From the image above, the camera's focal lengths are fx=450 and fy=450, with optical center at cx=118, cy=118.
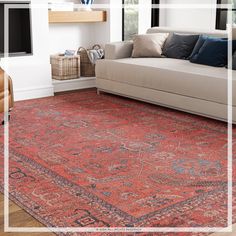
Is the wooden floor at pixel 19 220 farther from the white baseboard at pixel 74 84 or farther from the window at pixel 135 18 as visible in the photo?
the window at pixel 135 18

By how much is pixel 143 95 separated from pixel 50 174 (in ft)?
6.93

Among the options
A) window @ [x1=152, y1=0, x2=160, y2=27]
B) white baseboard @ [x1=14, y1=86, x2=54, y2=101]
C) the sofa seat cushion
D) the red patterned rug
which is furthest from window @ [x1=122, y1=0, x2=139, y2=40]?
the red patterned rug

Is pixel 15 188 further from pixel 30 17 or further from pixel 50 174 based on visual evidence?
pixel 30 17

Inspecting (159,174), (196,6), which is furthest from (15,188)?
(196,6)

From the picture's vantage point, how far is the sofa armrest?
5301 mm

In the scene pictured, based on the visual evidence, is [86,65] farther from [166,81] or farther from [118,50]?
[166,81]

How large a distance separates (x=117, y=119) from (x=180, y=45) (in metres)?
1.37

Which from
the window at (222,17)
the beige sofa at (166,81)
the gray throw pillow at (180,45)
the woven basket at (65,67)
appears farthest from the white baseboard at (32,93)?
the window at (222,17)

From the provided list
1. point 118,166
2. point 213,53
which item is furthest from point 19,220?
point 213,53

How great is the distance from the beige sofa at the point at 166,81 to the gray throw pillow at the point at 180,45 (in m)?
0.13

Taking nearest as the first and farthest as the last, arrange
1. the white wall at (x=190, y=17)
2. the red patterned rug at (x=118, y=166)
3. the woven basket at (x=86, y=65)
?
1. the red patterned rug at (x=118, y=166)
2. the woven basket at (x=86, y=65)
3. the white wall at (x=190, y=17)

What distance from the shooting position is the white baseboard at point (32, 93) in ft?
16.8

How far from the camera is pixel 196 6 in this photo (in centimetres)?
635

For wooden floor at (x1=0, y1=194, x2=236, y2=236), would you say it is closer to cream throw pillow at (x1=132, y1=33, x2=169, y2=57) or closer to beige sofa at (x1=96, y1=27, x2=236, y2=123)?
beige sofa at (x1=96, y1=27, x2=236, y2=123)
